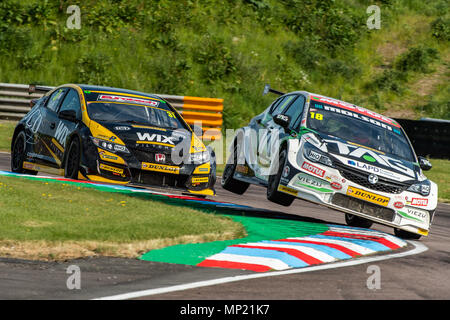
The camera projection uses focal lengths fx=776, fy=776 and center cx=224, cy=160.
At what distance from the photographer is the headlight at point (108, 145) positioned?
1048cm

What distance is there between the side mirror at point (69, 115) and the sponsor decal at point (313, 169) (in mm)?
3431

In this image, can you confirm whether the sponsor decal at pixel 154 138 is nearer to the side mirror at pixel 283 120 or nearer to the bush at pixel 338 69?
the side mirror at pixel 283 120

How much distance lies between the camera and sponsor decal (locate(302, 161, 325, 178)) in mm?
9664

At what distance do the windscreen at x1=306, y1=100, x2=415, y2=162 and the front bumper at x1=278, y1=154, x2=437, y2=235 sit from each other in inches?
37.4

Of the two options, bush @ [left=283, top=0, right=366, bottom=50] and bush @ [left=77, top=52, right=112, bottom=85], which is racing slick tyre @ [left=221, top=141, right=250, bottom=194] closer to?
bush @ [left=77, top=52, right=112, bottom=85]

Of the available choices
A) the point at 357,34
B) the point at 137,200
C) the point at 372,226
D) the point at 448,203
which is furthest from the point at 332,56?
the point at 137,200

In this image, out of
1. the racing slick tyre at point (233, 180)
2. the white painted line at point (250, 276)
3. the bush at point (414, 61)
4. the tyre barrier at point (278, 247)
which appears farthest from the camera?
the bush at point (414, 61)

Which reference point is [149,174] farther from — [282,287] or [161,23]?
[161,23]

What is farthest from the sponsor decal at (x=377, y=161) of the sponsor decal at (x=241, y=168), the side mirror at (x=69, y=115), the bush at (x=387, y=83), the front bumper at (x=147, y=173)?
the bush at (x=387, y=83)

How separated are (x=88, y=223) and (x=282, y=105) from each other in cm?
477

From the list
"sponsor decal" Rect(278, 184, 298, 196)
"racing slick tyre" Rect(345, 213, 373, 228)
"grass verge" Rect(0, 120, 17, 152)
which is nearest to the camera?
"sponsor decal" Rect(278, 184, 298, 196)

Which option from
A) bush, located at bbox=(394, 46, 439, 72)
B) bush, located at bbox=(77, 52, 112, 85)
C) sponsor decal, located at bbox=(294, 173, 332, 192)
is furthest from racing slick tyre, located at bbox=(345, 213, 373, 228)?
bush, located at bbox=(394, 46, 439, 72)

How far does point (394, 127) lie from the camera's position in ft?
37.4

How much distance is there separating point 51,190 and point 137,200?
1.12 m
